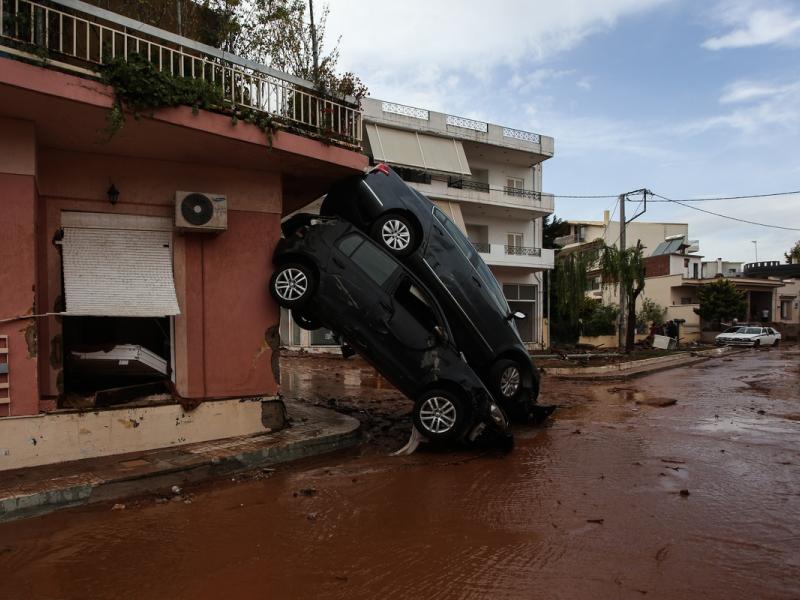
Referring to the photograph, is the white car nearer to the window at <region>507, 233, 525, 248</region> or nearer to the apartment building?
the apartment building

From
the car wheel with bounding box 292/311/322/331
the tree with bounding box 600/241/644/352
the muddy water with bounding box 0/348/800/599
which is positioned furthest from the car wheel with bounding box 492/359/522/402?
the tree with bounding box 600/241/644/352

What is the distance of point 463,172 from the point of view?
27562mm

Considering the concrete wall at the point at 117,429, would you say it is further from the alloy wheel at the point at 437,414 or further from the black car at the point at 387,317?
the alloy wheel at the point at 437,414

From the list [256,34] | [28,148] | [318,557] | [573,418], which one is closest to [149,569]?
[318,557]

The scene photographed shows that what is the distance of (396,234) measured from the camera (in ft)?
26.7

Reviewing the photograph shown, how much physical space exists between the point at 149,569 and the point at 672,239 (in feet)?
181

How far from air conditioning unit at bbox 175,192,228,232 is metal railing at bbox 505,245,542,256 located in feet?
77.6

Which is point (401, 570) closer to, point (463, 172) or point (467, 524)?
point (467, 524)

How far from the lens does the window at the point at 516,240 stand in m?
31.8

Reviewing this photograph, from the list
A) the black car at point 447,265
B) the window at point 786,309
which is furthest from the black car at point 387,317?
the window at point 786,309

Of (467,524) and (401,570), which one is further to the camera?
(467,524)

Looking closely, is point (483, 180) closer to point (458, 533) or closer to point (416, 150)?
point (416, 150)

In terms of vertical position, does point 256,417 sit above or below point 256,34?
below

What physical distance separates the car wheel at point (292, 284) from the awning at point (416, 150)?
17605 mm
